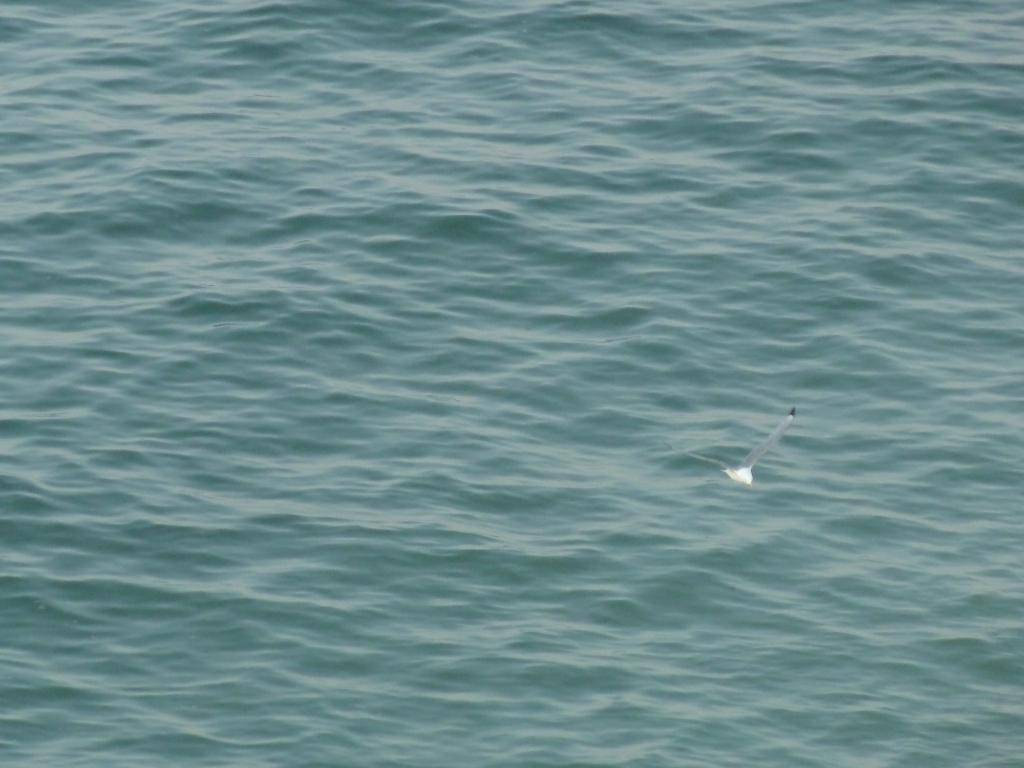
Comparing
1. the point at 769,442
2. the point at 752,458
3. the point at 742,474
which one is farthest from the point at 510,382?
the point at 769,442

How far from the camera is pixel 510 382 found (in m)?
18.6

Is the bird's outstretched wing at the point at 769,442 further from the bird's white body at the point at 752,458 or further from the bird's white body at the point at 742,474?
the bird's white body at the point at 742,474

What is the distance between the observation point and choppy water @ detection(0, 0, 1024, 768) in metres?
15.1

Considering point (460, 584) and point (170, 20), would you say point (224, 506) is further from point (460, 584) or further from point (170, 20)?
point (170, 20)

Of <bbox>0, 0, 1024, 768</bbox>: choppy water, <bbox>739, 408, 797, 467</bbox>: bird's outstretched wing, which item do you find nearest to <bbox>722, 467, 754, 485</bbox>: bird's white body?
<bbox>739, 408, 797, 467</bbox>: bird's outstretched wing

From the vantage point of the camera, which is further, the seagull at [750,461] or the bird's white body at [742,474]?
the bird's white body at [742,474]

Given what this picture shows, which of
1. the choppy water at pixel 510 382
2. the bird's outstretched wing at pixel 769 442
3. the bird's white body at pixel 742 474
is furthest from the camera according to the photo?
the bird's white body at pixel 742 474

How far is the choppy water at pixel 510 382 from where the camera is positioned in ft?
49.5

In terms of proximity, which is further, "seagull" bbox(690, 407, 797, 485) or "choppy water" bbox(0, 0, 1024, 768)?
"seagull" bbox(690, 407, 797, 485)

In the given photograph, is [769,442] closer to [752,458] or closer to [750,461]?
[752,458]

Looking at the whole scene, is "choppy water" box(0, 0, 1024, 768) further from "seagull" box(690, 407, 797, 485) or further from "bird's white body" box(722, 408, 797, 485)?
"bird's white body" box(722, 408, 797, 485)

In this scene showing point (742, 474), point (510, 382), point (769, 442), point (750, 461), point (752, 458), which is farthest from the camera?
point (510, 382)

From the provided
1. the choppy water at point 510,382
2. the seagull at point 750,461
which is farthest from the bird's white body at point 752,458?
the choppy water at point 510,382

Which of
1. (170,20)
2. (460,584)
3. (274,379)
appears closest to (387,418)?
(274,379)
